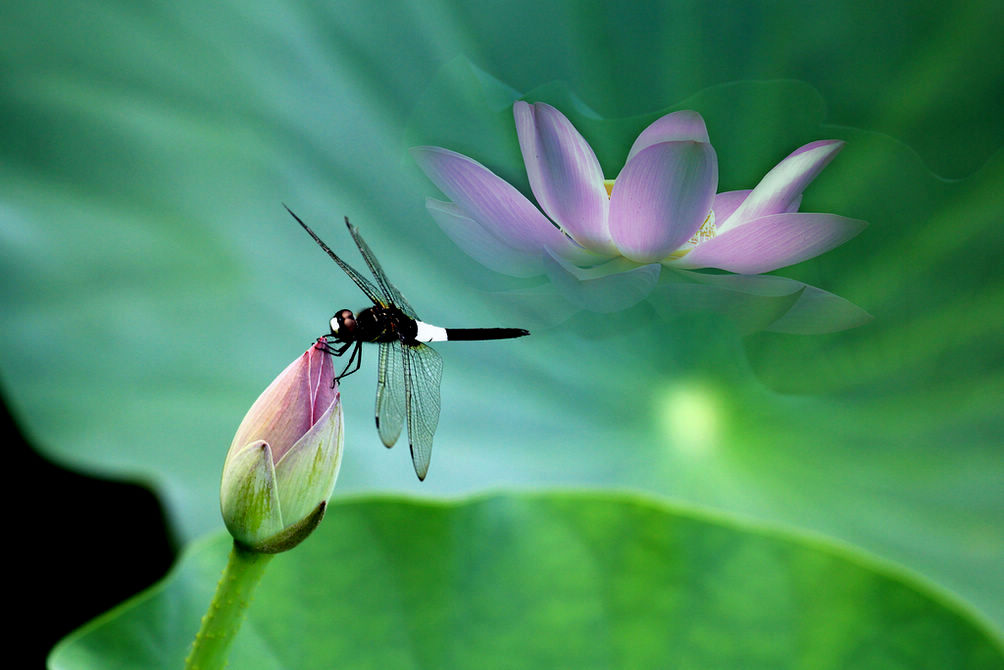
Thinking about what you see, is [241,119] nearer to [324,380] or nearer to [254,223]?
[254,223]

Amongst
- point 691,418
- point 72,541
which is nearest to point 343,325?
point 691,418

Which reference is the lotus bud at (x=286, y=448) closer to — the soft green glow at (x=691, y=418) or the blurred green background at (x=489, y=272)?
the blurred green background at (x=489, y=272)

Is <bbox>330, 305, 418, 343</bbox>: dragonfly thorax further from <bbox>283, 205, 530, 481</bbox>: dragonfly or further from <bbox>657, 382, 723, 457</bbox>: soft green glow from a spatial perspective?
<bbox>657, 382, 723, 457</bbox>: soft green glow

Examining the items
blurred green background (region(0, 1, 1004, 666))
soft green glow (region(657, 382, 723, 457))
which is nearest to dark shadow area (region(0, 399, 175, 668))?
blurred green background (region(0, 1, 1004, 666))

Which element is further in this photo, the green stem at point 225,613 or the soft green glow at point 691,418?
the soft green glow at point 691,418

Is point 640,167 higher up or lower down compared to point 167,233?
higher up

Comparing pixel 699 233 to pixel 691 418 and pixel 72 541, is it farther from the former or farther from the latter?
pixel 72 541

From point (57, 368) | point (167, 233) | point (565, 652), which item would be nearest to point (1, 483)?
point (57, 368)

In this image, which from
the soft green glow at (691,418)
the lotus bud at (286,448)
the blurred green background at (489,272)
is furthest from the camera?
the soft green glow at (691,418)

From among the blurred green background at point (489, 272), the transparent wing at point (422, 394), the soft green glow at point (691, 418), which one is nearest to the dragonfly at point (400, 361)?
the transparent wing at point (422, 394)
